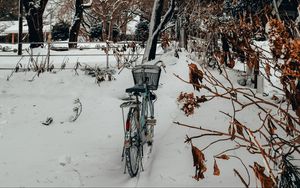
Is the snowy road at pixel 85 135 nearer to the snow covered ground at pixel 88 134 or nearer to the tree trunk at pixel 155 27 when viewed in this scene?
the snow covered ground at pixel 88 134

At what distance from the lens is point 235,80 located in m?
10.3

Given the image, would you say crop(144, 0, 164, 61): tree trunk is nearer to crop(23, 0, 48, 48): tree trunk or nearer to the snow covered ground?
the snow covered ground

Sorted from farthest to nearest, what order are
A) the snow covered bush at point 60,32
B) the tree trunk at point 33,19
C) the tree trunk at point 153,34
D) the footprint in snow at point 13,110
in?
the snow covered bush at point 60,32, the tree trunk at point 33,19, the tree trunk at point 153,34, the footprint in snow at point 13,110

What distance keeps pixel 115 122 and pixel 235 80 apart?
378 cm

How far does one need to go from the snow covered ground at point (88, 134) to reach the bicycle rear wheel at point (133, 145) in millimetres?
171

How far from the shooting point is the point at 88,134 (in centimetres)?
716

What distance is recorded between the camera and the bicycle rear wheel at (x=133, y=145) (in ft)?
15.6

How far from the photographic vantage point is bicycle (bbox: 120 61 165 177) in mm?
4797

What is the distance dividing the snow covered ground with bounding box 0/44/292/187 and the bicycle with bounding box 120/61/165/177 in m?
0.23

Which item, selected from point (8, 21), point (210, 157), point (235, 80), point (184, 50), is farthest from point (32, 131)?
point (8, 21)

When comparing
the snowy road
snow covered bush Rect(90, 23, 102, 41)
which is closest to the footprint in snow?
the snowy road

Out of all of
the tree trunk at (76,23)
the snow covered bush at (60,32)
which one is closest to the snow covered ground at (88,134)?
the tree trunk at (76,23)

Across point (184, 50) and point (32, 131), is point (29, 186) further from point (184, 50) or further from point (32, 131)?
point (184, 50)

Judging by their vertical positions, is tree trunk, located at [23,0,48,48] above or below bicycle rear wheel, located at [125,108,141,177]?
above
